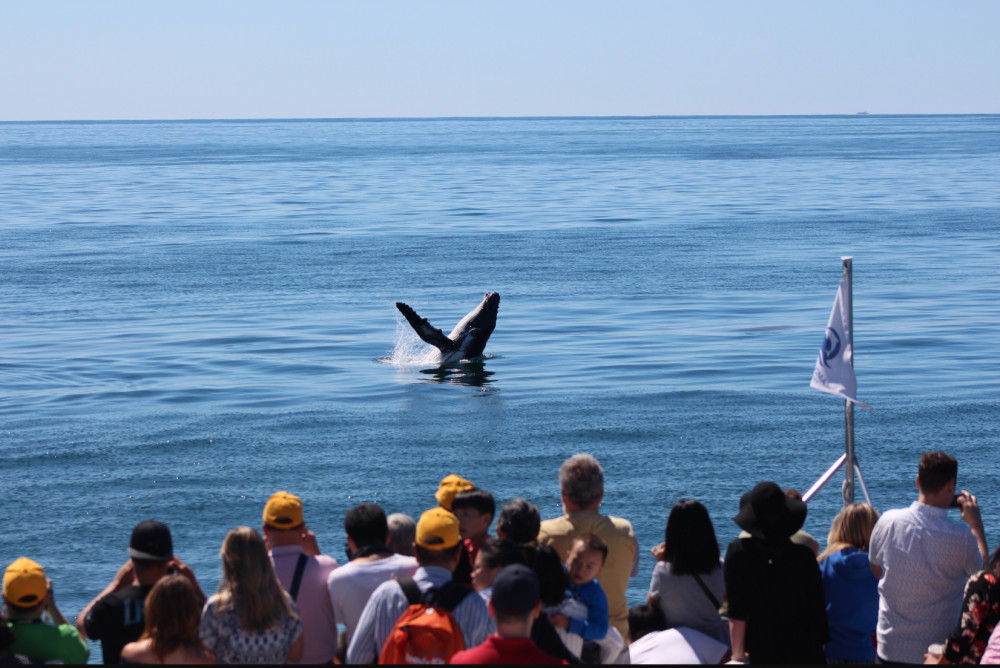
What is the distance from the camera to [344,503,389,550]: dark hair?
7.02 metres

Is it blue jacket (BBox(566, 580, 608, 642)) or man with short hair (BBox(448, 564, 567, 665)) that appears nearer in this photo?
man with short hair (BBox(448, 564, 567, 665))

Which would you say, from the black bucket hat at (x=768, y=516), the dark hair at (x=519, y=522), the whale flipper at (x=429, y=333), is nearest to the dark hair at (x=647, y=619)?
the black bucket hat at (x=768, y=516)

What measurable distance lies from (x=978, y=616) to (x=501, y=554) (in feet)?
8.46

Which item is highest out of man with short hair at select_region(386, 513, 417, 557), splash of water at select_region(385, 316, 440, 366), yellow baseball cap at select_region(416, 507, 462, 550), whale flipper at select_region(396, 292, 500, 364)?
yellow baseball cap at select_region(416, 507, 462, 550)

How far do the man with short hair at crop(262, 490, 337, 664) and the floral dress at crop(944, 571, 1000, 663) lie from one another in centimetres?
350

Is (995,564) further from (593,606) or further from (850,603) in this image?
(593,606)

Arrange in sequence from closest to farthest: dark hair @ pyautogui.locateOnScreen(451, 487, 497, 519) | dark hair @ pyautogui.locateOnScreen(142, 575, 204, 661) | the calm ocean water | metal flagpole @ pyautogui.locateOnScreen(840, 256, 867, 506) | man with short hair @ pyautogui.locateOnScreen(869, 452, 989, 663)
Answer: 1. dark hair @ pyautogui.locateOnScreen(142, 575, 204, 661)
2. dark hair @ pyautogui.locateOnScreen(451, 487, 497, 519)
3. man with short hair @ pyautogui.locateOnScreen(869, 452, 989, 663)
4. metal flagpole @ pyautogui.locateOnScreen(840, 256, 867, 506)
5. the calm ocean water

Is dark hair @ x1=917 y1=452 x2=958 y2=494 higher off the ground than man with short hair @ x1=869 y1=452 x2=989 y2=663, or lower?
higher

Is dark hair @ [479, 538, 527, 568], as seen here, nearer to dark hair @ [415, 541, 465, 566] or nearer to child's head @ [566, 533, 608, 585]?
dark hair @ [415, 541, 465, 566]

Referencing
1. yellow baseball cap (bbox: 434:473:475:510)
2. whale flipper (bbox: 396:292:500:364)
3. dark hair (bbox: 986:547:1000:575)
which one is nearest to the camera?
dark hair (bbox: 986:547:1000:575)

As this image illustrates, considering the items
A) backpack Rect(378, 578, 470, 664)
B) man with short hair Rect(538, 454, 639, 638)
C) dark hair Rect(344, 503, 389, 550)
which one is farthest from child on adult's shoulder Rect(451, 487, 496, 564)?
backpack Rect(378, 578, 470, 664)

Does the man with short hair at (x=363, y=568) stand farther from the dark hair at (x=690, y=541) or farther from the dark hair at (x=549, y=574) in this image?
the dark hair at (x=690, y=541)

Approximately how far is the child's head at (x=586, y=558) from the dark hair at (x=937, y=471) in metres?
2.02

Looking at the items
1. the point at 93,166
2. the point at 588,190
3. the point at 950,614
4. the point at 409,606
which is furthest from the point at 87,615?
the point at 93,166
